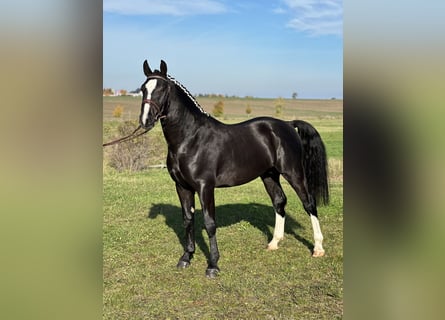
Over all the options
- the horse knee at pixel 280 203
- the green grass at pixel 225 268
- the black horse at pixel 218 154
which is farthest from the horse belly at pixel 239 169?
the green grass at pixel 225 268

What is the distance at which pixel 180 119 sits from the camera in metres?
4.65

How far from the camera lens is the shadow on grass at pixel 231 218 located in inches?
250

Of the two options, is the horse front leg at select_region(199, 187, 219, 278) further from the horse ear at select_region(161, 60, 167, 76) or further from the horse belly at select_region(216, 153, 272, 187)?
the horse ear at select_region(161, 60, 167, 76)

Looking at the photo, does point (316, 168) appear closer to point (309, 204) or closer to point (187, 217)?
point (309, 204)

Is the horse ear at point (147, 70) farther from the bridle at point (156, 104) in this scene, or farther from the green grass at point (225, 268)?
the green grass at point (225, 268)

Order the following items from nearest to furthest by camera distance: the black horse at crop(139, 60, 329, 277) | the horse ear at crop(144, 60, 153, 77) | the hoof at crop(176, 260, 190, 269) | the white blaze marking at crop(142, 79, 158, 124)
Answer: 1. the white blaze marking at crop(142, 79, 158, 124)
2. the horse ear at crop(144, 60, 153, 77)
3. the black horse at crop(139, 60, 329, 277)
4. the hoof at crop(176, 260, 190, 269)

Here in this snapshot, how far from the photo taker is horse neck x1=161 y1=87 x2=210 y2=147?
459cm

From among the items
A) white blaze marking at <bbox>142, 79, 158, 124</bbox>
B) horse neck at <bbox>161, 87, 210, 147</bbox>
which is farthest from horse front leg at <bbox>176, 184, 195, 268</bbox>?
white blaze marking at <bbox>142, 79, 158, 124</bbox>

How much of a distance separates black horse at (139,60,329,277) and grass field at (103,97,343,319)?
0.32 metres

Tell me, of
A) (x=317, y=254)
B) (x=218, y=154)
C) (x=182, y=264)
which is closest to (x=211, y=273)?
(x=182, y=264)

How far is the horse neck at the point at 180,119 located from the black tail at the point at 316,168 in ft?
5.88

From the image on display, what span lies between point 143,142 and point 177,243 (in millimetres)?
8286
